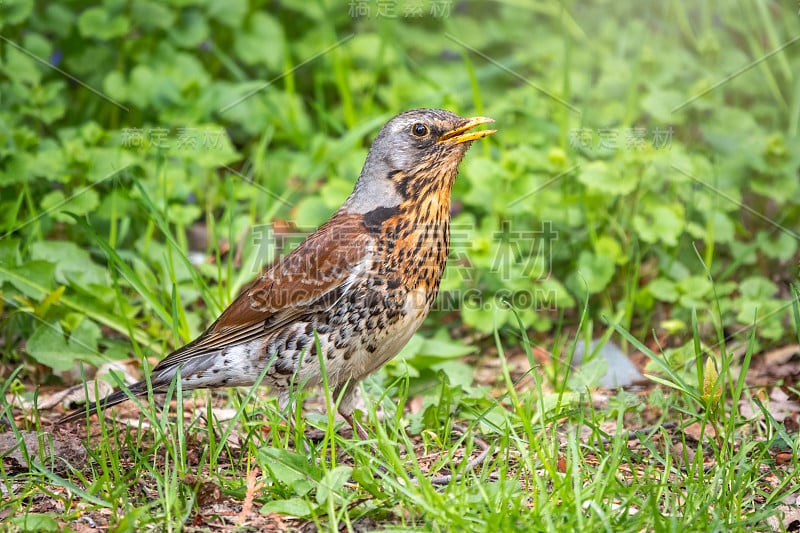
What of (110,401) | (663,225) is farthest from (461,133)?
(110,401)

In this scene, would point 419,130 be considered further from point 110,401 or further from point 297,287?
point 110,401

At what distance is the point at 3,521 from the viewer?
3.74 m

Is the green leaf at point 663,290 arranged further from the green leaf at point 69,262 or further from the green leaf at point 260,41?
the green leaf at point 260,41

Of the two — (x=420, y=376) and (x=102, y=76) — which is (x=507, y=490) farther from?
(x=102, y=76)

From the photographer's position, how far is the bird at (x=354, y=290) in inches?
179

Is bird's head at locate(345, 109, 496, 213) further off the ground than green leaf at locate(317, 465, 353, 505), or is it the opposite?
bird's head at locate(345, 109, 496, 213)

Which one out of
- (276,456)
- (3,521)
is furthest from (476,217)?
(3,521)

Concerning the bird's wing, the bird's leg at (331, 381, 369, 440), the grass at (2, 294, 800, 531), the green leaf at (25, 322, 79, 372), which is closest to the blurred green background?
the green leaf at (25, 322, 79, 372)

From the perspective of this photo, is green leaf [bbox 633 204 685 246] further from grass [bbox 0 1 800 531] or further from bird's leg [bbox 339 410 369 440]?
bird's leg [bbox 339 410 369 440]

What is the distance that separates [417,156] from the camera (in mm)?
4848

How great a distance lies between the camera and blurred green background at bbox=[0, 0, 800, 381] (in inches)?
235

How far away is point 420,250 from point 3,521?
215 centimetres

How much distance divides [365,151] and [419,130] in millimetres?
2494

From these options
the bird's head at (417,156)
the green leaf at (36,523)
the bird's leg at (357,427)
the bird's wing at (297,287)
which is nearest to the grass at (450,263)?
the green leaf at (36,523)
